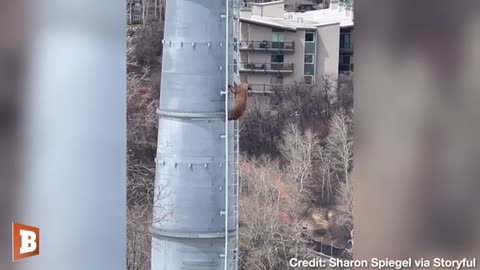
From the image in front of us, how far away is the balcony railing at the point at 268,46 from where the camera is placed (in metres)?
3.59

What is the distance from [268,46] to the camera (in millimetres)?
3594

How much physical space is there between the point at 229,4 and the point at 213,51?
7.6 inches

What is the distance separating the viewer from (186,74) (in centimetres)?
364

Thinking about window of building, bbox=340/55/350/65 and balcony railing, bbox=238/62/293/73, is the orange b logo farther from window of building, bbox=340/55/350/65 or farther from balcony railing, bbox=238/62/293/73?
window of building, bbox=340/55/350/65

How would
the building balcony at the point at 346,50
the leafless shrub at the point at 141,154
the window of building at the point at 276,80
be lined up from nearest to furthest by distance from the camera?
the building balcony at the point at 346,50, the window of building at the point at 276,80, the leafless shrub at the point at 141,154

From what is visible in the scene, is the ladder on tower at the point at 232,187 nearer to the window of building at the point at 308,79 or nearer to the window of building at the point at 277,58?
A: the window of building at the point at 277,58

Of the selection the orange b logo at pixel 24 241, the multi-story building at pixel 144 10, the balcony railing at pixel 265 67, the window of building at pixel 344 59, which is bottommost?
the orange b logo at pixel 24 241

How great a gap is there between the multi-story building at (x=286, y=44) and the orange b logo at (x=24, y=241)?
1.05m

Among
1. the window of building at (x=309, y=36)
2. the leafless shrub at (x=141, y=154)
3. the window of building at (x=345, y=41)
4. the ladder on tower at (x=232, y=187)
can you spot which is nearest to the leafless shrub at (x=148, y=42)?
the leafless shrub at (x=141, y=154)

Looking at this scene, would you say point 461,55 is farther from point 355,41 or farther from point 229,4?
point 229,4

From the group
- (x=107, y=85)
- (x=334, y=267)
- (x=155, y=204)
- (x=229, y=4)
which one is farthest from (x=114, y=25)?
(x=334, y=267)

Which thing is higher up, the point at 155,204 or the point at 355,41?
the point at 355,41

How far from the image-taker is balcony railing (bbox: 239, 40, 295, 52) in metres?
3.59

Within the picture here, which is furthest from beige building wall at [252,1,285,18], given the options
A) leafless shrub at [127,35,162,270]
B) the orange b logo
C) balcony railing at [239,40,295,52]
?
the orange b logo
